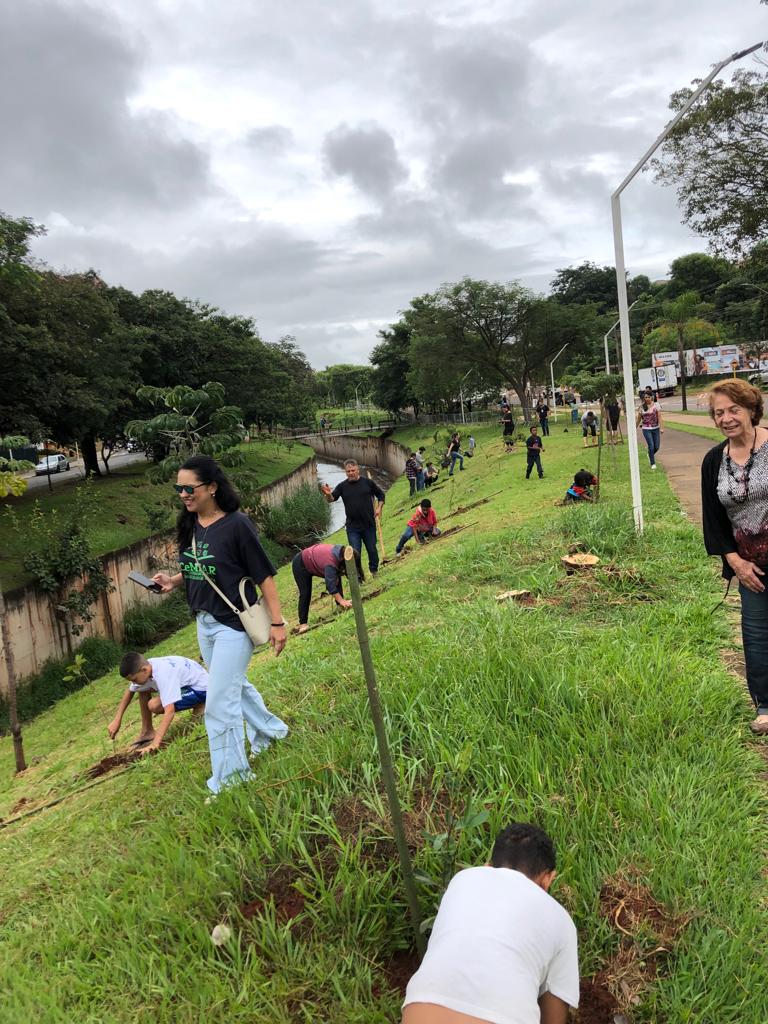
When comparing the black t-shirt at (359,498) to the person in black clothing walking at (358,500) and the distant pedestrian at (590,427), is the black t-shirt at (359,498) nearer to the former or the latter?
the person in black clothing walking at (358,500)

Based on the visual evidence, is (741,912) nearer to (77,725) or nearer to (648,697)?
(648,697)

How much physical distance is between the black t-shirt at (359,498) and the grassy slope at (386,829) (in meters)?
3.35

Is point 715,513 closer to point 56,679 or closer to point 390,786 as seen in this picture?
point 390,786

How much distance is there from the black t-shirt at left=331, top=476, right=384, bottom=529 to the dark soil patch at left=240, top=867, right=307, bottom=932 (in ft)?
18.2

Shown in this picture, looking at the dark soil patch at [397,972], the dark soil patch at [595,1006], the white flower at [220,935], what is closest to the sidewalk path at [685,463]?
the dark soil patch at [595,1006]

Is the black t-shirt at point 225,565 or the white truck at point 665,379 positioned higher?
the white truck at point 665,379

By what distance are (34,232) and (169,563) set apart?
820 cm

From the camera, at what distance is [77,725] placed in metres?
8.61

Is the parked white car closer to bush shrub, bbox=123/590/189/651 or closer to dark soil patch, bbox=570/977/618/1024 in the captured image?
bush shrub, bbox=123/590/189/651

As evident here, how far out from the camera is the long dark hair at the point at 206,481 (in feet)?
10.7

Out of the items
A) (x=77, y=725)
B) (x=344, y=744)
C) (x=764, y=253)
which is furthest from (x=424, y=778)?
(x=764, y=253)

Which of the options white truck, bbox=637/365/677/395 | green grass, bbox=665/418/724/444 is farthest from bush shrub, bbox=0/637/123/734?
white truck, bbox=637/365/677/395

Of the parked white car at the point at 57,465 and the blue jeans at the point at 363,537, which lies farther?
the parked white car at the point at 57,465

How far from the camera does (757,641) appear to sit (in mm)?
3150
